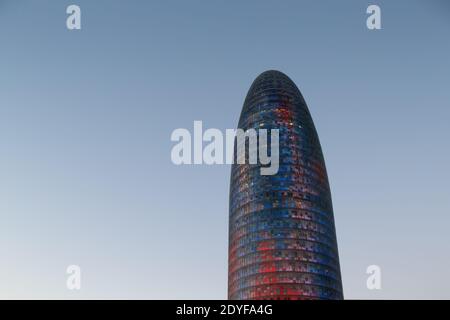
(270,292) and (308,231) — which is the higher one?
(308,231)

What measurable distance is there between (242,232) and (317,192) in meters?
34.4

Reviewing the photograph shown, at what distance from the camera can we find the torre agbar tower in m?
177

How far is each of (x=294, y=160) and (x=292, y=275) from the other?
1812 inches

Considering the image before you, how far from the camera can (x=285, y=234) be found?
182250 mm

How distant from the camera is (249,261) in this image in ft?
602

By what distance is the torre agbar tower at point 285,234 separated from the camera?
17675cm
